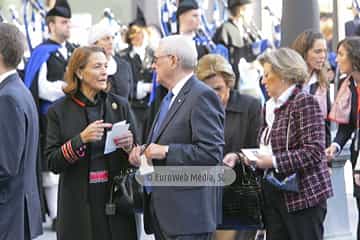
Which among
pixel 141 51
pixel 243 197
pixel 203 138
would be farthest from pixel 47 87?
pixel 203 138

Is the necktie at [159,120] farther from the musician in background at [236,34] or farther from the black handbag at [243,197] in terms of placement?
the musician in background at [236,34]

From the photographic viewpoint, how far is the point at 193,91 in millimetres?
5258

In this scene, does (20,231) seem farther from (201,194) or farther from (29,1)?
(29,1)

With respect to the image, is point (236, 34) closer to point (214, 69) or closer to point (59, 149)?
point (214, 69)

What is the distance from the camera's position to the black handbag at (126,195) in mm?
5617

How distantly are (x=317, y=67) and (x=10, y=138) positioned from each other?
2862 mm

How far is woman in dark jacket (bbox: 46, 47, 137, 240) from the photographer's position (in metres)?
5.82

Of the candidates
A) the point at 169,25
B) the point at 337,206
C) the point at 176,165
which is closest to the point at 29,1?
the point at 169,25

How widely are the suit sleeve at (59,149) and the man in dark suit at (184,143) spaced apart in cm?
58

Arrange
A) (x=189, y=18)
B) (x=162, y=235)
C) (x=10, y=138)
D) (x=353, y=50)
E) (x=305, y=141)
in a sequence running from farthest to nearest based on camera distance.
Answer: (x=189, y=18)
(x=353, y=50)
(x=305, y=141)
(x=162, y=235)
(x=10, y=138)

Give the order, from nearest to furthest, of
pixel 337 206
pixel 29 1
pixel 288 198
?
1. pixel 288 198
2. pixel 337 206
3. pixel 29 1

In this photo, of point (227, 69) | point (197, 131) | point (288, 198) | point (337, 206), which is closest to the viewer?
point (197, 131)

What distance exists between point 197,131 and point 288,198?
2.95 feet

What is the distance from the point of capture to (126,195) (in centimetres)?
567
